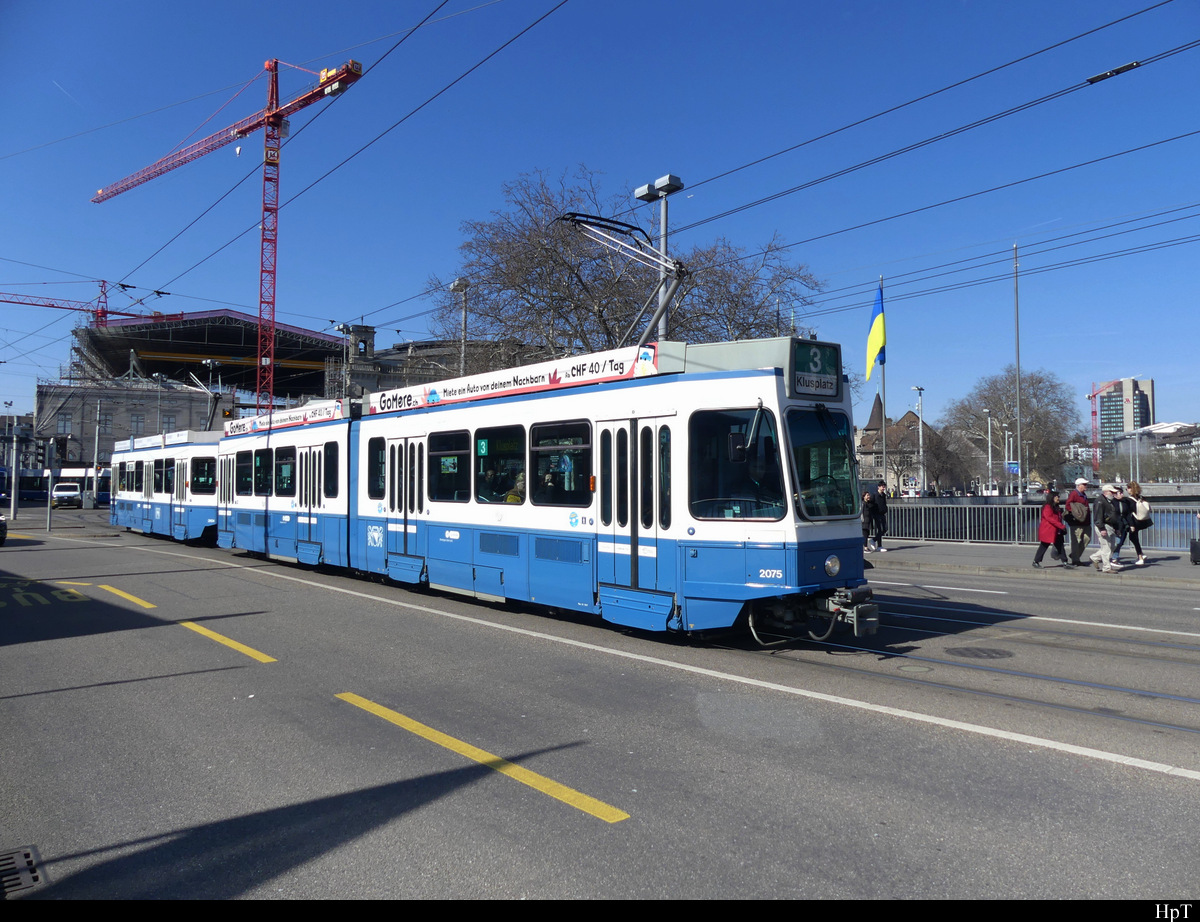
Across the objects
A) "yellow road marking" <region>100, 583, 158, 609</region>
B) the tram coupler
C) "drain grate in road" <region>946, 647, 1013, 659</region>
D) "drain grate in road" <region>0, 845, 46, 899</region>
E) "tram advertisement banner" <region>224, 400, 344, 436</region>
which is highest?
"tram advertisement banner" <region>224, 400, 344, 436</region>

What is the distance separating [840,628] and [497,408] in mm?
5400

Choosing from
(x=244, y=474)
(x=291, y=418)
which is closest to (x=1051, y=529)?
(x=291, y=418)

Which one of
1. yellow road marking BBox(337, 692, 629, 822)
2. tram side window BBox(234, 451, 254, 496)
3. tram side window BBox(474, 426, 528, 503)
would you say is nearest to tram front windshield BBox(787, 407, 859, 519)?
tram side window BBox(474, 426, 528, 503)

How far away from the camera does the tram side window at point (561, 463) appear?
33.0 ft

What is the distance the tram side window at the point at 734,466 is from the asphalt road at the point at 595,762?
157 centimetres

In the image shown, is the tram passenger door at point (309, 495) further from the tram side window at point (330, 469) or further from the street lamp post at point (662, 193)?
the street lamp post at point (662, 193)

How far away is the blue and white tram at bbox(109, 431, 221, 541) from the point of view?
24078 mm

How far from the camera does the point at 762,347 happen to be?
29.1 ft

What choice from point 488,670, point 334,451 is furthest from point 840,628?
point 334,451

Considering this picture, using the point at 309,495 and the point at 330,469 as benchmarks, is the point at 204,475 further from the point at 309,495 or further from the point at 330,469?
the point at 330,469

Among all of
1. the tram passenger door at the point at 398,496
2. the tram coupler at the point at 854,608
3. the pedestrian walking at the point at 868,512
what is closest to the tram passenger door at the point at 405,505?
the tram passenger door at the point at 398,496

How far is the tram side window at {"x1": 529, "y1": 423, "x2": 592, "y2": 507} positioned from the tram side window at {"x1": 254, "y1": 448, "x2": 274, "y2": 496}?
1040cm

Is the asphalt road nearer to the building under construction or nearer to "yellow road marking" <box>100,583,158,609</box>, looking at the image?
"yellow road marking" <box>100,583,158,609</box>

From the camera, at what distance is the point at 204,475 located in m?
24.0
